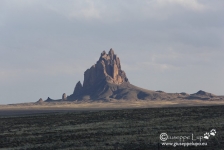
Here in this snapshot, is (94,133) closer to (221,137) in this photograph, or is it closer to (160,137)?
(160,137)

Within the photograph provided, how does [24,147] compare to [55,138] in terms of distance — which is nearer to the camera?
[24,147]

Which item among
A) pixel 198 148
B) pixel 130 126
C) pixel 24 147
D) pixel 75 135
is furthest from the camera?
pixel 130 126

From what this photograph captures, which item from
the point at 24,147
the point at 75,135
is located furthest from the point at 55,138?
the point at 24,147

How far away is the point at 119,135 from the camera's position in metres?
42.7

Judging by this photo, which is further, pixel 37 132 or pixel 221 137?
pixel 37 132

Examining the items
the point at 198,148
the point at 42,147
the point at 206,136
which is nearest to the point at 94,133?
the point at 42,147

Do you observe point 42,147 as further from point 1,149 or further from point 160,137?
point 160,137

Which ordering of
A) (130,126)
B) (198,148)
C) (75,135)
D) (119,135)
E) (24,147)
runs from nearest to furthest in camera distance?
(198,148) → (24,147) → (119,135) → (75,135) → (130,126)

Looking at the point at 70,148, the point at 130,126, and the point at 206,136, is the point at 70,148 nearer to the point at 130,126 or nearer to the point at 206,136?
the point at 206,136

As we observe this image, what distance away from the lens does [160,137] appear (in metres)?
38.6

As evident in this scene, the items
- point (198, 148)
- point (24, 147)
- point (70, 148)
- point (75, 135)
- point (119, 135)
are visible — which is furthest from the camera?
point (75, 135)

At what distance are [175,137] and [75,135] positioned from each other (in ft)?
39.0

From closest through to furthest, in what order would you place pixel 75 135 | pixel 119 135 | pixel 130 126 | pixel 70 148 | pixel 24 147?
pixel 70 148 < pixel 24 147 < pixel 119 135 < pixel 75 135 < pixel 130 126

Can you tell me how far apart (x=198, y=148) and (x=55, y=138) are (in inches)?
627
